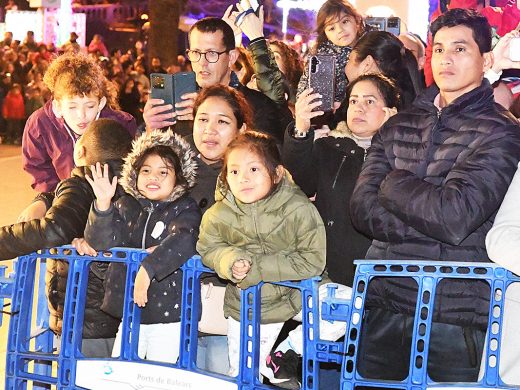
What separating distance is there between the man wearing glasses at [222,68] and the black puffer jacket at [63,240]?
30.6 inches

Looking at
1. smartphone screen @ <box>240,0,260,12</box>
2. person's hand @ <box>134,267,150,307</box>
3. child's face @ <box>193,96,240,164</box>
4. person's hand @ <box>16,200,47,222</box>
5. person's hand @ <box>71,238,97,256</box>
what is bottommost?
person's hand @ <box>134,267,150,307</box>

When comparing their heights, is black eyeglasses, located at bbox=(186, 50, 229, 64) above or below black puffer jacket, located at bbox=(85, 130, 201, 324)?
above

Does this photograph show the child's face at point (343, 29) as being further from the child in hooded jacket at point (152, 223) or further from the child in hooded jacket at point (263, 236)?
the child in hooded jacket at point (263, 236)

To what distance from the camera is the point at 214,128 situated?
542 cm

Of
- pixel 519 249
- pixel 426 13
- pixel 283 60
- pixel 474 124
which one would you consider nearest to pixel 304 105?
pixel 474 124

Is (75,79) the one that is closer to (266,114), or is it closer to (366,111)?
(266,114)

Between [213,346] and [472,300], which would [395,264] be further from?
[213,346]

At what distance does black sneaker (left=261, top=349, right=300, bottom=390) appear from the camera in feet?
16.0

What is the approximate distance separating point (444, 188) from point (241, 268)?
3.19ft

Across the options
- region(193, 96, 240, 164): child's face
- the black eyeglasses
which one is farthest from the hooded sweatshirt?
the black eyeglasses

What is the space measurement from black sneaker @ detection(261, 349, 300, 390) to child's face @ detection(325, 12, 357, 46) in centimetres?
259

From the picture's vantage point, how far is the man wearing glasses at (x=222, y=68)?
19.8 ft

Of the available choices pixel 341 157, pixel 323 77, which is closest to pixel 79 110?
pixel 323 77

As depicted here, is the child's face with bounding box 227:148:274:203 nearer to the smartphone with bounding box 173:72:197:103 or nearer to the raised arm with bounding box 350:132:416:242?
the raised arm with bounding box 350:132:416:242
